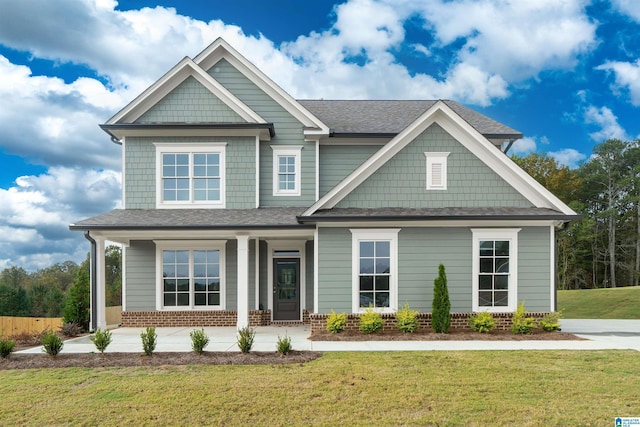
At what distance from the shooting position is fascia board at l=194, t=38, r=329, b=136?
15.3 m

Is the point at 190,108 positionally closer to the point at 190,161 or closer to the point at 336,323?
the point at 190,161

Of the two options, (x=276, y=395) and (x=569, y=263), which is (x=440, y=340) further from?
(x=569, y=263)

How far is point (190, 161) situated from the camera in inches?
594

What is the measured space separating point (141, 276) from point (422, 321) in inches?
365

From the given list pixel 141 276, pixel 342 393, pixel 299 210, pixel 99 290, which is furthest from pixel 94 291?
pixel 342 393

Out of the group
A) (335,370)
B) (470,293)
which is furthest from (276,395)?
(470,293)

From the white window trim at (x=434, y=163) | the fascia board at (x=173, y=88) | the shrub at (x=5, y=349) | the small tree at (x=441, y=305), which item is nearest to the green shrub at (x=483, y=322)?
the small tree at (x=441, y=305)

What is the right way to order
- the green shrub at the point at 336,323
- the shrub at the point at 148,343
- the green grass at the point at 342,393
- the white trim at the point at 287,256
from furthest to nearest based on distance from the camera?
the white trim at the point at 287,256 → the green shrub at the point at 336,323 → the shrub at the point at 148,343 → the green grass at the point at 342,393

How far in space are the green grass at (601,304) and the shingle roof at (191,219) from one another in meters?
14.0

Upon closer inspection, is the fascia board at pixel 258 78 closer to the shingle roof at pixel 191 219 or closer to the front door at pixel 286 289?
the shingle roof at pixel 191 219

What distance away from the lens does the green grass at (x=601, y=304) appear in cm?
2044

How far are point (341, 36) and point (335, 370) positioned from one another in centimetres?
1476

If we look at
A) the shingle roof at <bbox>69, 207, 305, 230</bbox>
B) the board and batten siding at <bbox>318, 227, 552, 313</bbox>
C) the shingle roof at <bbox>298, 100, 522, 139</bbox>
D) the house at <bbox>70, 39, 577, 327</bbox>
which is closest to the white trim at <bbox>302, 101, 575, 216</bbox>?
the house at <bbox>70, 39, 577, 327</bbox>

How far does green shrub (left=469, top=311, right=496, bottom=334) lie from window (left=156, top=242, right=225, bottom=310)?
796 centimetres
